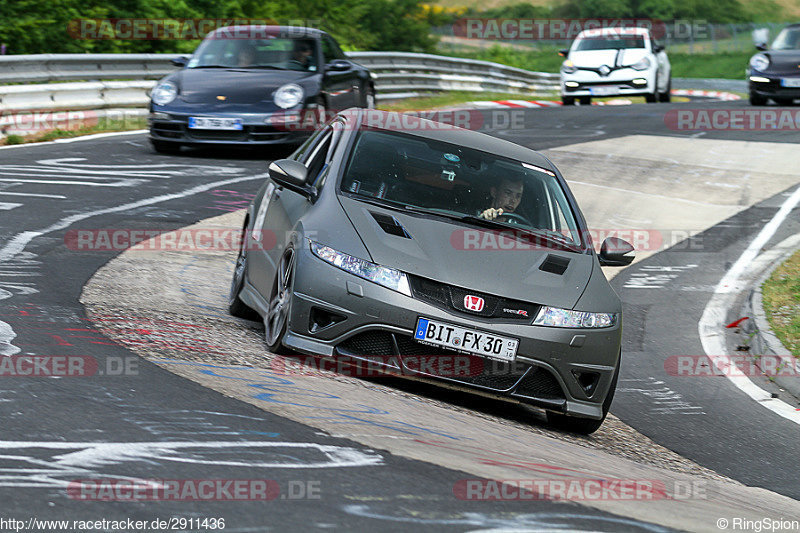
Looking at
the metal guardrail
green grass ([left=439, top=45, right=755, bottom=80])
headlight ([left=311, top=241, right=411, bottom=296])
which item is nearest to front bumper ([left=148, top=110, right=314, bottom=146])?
the metal guardrail

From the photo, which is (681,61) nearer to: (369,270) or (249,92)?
(249,92)

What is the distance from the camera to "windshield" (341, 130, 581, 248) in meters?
6.70

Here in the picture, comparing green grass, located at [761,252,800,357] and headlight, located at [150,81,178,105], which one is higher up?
headlight, located at [150,81,178,105]

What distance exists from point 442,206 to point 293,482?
3130 mm

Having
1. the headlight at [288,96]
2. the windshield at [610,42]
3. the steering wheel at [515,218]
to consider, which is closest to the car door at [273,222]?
the steering wheel at [515,218]

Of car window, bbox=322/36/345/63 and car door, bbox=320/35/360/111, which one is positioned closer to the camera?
car door, bbox=320/35/360/111

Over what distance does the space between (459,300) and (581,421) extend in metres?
1.08

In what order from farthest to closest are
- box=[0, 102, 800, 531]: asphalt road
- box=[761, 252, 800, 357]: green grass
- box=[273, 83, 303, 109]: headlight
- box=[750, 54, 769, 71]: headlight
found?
box=[750, 54, 769, 71]: headlight, box=[273, 83, 303, 109]: headlight, box=[761, 252, 800, 357]: green grass, box=[0, 102, 800, 531]: asphalt road

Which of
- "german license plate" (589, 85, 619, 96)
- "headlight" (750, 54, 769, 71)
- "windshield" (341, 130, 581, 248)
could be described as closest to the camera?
"windshield" (341, 130, 581, 248)

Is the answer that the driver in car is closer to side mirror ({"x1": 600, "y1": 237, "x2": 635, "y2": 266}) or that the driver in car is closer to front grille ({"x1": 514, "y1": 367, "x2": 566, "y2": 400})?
side mirror ({"x1": 600, "y1": 237, "x2": 635, "y2": 266})

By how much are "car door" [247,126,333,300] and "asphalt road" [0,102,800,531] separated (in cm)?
110

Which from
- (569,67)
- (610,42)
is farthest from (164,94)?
(610,42)

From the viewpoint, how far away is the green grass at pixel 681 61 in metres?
53.2

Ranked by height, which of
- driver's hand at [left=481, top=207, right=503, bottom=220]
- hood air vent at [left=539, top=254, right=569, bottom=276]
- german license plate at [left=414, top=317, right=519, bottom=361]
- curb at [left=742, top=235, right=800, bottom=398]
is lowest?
curb at [left=742, top=235, right=800, bottom=398]
